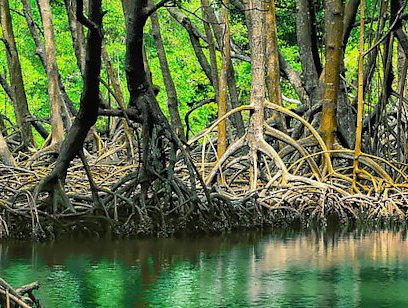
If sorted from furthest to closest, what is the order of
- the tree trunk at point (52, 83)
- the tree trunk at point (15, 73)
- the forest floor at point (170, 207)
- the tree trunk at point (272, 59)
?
1. the tree trunk at point (15, 73)
2. the tree trunk at point (272, 59)
3. the tree trunk at point (52, 83)
4. the forest floor at point (170, 207)

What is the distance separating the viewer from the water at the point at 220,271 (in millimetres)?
7898

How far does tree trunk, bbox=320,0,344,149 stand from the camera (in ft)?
47.9

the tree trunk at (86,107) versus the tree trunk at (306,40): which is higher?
the tree trunk at (306,40)

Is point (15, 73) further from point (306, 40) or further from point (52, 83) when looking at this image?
point (306, 40)

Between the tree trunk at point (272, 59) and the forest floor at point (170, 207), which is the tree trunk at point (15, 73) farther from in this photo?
the tree trunk at point (272, 59)

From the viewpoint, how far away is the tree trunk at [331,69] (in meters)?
14.6

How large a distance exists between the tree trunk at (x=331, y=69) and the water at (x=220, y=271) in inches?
104

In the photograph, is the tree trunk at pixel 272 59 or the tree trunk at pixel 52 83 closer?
the tree trunk at pixel 52 83

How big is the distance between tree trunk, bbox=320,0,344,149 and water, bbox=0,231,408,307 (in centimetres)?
264

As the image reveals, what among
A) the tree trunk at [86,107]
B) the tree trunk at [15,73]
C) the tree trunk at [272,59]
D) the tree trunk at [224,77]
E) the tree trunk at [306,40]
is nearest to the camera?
the tree trunk at [86,107]

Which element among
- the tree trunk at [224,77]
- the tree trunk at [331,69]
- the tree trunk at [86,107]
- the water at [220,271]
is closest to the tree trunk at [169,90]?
the tree trunk at [224,77]

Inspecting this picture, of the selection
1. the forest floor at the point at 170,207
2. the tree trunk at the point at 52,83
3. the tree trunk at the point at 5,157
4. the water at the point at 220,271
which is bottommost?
the water at the point at 220,271

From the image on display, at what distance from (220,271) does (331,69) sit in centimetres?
616

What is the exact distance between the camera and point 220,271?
929 centimetres
